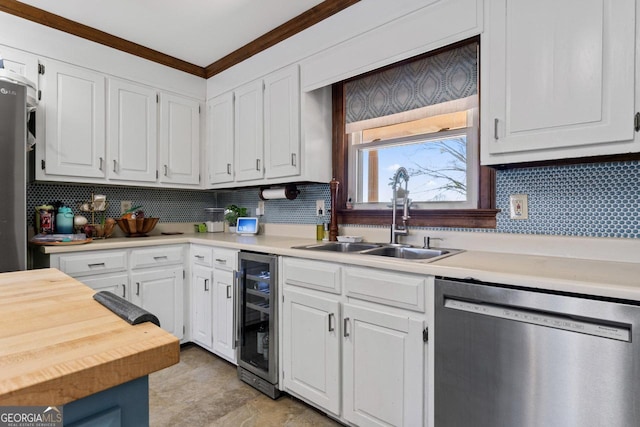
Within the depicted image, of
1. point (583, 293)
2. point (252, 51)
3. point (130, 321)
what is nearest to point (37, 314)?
point (130, 321)

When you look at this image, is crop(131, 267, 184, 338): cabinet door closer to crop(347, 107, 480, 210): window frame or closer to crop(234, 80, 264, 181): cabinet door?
crop(234, 80, 264, 181): cabinet door

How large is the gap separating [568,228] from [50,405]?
1.96 meters

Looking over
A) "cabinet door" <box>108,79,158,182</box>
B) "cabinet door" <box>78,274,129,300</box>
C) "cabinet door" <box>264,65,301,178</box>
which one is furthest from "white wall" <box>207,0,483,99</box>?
"cabinet door" <box>78,274,129,300</box>

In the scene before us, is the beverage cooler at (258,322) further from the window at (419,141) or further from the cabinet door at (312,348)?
the window at (419,141)

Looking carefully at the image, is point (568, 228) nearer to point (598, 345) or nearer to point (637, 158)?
point (637, 158)

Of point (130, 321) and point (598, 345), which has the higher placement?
point (130, 321)

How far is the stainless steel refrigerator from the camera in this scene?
186cm

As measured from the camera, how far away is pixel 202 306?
2705mm

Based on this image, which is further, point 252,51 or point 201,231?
point 201,231

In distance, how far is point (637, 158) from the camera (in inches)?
57.2

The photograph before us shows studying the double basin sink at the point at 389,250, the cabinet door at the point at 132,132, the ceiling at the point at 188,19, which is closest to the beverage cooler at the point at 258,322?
the double basin sink at the point at 389,250

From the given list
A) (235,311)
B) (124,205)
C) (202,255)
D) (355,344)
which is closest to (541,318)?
(355,344)

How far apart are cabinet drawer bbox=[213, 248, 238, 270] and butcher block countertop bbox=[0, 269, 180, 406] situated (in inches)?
59.8

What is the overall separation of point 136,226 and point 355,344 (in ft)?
7.23
